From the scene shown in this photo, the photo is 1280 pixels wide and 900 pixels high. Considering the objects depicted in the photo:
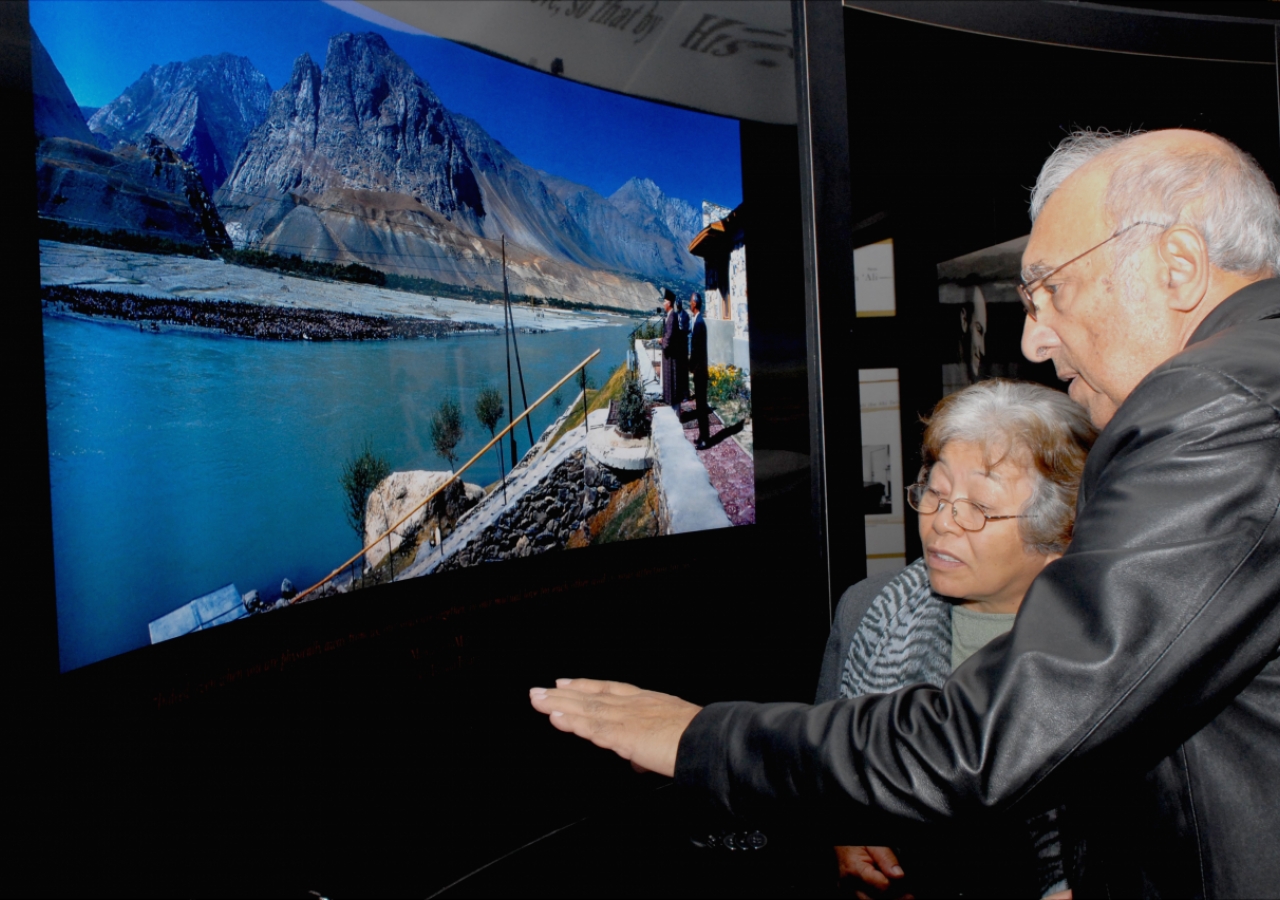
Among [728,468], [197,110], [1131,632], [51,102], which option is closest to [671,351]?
[728,468]

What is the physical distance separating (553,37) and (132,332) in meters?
1.66

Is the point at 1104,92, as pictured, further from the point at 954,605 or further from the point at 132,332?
the point at 132,332

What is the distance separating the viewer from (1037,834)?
1720 mm

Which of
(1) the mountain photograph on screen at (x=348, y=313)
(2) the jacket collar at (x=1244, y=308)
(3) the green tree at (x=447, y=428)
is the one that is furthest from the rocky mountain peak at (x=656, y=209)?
(2) the jacket collar at (x=1244, y=308)

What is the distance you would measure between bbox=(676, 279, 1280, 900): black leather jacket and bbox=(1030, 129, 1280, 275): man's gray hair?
123 mm

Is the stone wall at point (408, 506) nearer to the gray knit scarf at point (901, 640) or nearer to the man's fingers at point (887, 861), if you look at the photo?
the gray knit scarf at point (901, 640)

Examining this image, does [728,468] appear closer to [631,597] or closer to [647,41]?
[631,597]

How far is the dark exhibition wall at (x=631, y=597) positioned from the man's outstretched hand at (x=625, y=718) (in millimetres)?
979

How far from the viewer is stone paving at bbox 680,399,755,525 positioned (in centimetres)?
316

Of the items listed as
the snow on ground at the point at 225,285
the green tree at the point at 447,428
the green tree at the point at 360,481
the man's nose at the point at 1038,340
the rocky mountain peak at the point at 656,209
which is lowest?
the green tree at the point at 360,481

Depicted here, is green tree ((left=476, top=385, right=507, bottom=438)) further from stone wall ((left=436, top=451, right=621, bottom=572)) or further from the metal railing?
stone wall ((left=436, top=451, right=621, bottom=572))

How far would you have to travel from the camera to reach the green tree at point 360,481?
6.89 ft

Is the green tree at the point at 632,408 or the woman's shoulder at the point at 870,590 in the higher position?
the green tree at the point at 632,408

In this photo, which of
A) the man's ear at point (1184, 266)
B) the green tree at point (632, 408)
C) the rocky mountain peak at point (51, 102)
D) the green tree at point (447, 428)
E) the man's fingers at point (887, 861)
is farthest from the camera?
the green tree at point (632, 408)
